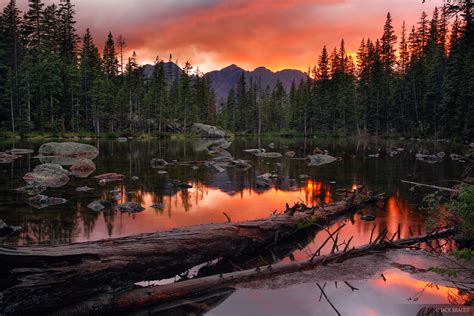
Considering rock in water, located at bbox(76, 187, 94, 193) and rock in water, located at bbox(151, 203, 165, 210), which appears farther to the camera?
rock in water, located at bbox(76, 187, 94, 193)

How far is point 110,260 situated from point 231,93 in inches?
4437

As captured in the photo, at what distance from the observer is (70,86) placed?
232ft

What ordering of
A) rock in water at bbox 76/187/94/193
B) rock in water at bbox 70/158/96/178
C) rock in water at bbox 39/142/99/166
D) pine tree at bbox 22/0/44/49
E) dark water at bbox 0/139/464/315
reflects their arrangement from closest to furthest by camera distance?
dark water at bbox 0/139/464/315 < rock in water at bbox 76/187/94/193 < rock in water at bbox 70/158/96/178 < rock in water at bbox 39/142/99/166 < pine tree at bbox 22/0/44/49

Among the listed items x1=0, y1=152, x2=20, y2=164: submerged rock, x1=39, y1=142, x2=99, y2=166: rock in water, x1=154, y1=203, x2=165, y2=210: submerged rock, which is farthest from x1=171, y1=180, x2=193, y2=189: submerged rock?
x1=39, y1=142, x2=99, y2=166: rock in water

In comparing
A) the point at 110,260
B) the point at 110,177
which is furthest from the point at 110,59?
the point at 110,260

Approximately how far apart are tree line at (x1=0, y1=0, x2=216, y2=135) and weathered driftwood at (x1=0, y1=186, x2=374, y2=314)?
59.4 m

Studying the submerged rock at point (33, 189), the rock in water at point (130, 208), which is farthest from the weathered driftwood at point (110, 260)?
the submerged rock at point (33, 189)

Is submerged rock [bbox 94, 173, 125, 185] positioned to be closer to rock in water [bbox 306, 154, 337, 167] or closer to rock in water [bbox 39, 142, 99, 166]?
rock in water [bbox 39, 142, 99, 166]

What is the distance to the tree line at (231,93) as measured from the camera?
61.5 metres

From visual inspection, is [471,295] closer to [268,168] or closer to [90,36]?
[268,168]

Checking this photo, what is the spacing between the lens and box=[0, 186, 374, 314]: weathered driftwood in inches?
247

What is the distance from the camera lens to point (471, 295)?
7.53 m

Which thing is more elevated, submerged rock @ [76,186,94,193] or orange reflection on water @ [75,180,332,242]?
submerged rock @ [76,186,94,193]

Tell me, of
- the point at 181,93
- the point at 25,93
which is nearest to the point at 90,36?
the point at 181,93
